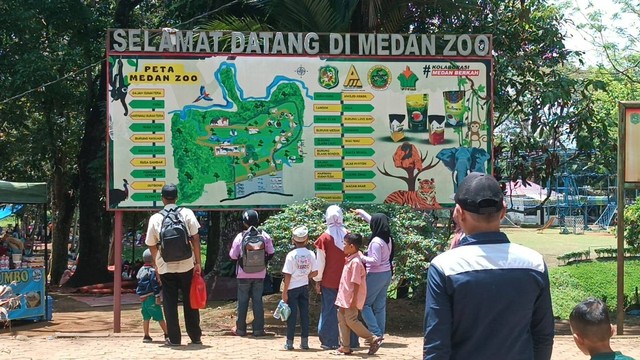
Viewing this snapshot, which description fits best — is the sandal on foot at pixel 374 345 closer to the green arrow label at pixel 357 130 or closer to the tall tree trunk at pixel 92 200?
the green arrow label at pixel 357 130

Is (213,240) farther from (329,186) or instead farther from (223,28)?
(329,186)

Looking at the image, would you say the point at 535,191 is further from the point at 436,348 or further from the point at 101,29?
the point at 436,348

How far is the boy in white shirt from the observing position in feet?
32.1

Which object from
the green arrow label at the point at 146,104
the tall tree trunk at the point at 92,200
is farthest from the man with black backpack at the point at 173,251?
the tall tree trunk at the point at 92,200

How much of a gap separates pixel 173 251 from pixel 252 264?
1.46 m

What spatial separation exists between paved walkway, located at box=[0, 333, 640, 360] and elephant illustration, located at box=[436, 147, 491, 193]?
2521mm

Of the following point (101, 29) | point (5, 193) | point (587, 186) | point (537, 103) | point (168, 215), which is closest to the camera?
point (168, 215)

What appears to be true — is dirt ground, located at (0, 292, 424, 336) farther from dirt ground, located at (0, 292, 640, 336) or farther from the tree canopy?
the tree canopy

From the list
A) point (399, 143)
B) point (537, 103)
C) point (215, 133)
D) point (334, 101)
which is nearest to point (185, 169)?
point (215, 133)

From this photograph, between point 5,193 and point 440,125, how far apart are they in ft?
22.3

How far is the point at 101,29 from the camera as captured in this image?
1978cm

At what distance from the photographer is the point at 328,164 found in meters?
11.9

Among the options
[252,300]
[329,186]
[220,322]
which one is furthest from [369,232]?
[220,322]

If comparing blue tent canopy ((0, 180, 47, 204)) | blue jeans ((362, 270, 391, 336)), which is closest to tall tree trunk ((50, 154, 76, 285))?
blue tent canopy ((0, 180, 47, 204))
